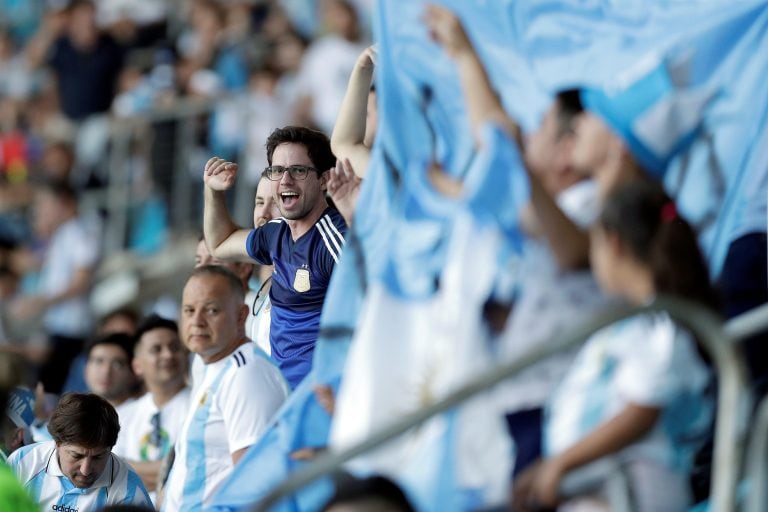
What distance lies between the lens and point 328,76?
11.6 m

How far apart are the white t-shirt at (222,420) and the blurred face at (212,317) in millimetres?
83

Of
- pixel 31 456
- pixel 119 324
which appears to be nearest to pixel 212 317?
pixel 31 456

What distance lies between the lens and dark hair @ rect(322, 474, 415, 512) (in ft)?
13.6

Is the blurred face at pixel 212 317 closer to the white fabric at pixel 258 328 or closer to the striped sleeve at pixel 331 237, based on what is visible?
the white fabric at pixel 258 328

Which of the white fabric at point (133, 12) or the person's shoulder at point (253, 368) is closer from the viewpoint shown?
the person's shoulder at point (253, 368)

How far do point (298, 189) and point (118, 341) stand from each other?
89.0 inches

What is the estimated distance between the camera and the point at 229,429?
224 inches

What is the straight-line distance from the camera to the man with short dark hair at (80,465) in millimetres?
5887

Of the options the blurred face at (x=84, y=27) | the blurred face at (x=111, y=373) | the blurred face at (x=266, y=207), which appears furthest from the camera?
the blurred face at (x=84, y=27)

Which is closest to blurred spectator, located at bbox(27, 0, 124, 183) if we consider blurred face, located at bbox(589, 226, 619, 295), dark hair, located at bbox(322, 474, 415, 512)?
dark hair, located at bbox(322, 474, 415, 512)

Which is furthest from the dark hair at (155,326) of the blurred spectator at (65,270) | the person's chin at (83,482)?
the blurred spectator at (65,270)

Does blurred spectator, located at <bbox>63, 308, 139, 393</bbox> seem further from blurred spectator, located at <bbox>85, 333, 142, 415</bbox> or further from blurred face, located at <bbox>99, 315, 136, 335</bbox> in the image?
blurred spectator, located at <bbox>85, 333, 142, 415</bbox>

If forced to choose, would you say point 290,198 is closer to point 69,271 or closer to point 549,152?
point 549,152

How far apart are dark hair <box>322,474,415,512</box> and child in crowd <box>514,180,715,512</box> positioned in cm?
30
